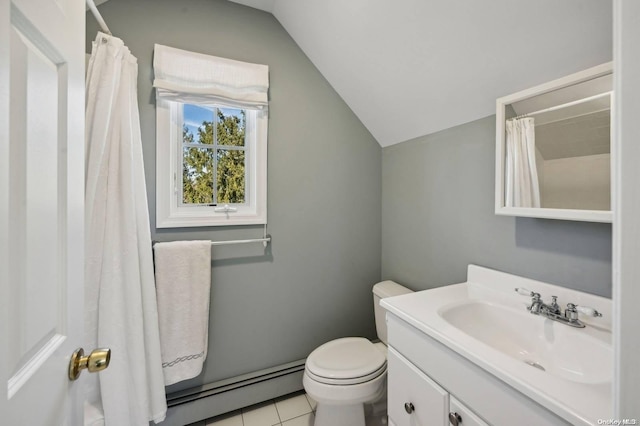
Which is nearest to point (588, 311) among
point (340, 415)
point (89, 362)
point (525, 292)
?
point (525, 292)

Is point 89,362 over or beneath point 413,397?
over

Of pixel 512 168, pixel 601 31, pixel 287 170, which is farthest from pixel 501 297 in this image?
pixel 287 170

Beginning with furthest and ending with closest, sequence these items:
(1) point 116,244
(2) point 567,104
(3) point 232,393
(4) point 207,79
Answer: (3) point 232,393 < (4) point 207,79 < (1) point 116,244 < (2) point 567,104

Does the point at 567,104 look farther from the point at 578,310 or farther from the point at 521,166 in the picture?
the point at 578,310

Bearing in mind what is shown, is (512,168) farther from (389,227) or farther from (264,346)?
(264,346)

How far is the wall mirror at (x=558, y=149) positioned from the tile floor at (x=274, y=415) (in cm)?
156

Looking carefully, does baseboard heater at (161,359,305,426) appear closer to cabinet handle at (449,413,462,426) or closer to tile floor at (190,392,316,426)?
tile floor at (190,392,316,426)

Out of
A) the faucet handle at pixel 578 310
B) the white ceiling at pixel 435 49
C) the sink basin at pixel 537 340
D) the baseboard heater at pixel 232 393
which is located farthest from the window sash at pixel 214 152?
the faucet handle at pixel 578 310

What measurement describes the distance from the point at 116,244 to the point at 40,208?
874 millimetres

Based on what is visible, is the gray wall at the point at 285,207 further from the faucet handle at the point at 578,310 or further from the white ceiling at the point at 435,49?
the faucet handle at the point at 578,310

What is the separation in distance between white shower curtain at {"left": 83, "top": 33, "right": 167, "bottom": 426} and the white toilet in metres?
0.82

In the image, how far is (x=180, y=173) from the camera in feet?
5.19

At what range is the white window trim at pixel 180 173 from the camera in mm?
1466

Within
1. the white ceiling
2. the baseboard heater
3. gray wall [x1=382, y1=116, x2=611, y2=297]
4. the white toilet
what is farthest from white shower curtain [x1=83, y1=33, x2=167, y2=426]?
gray wall [x1=382, y1=116, x2=611, y2=297]
